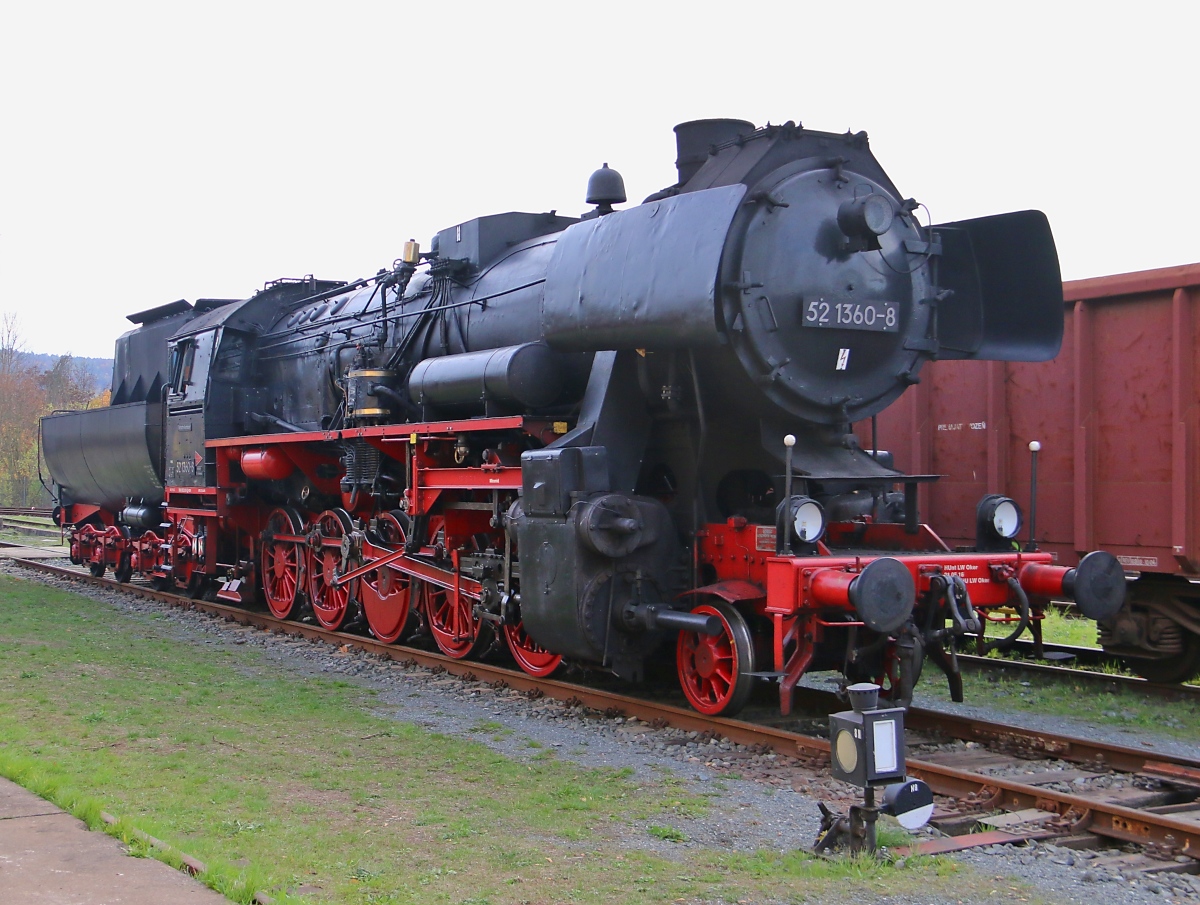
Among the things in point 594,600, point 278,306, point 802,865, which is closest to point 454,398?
point 594,600

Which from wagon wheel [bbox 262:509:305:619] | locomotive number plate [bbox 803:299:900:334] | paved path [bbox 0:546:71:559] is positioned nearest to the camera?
locomotive number plate [bbox 803:299:900:334]

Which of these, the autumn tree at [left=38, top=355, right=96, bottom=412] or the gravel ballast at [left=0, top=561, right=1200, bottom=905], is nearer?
the gravel ballast at [left=0, top=561, right=1200, bottom=905]

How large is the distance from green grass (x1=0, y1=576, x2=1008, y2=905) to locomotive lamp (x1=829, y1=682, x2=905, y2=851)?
0.18 meters

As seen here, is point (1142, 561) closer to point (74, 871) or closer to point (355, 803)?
point (355, 803)

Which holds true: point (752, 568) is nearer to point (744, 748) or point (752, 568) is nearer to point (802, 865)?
point (744, 748)

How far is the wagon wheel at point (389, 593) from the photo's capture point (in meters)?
10.8

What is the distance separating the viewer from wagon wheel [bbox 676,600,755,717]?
23.2ft

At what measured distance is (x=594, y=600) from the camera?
7.64 meters

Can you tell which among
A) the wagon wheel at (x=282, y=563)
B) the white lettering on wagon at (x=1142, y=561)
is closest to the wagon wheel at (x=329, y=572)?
the wagon wheel at (x=282, y=563)

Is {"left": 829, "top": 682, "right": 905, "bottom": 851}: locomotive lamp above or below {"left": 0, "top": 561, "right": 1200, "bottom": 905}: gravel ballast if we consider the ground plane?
above

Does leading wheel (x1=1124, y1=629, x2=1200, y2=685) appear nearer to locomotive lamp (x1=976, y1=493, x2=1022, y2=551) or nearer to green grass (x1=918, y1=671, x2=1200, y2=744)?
green grass (x1=918, y1=671, x2=1200, y2=744)

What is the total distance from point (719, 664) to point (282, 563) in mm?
7347

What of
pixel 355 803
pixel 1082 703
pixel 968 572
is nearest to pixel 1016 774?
pixel 968 572

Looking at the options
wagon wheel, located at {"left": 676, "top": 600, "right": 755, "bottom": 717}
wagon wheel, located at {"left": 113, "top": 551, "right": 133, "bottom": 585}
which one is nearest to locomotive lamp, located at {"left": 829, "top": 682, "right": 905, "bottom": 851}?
wagon wheel, located at {"left": 676, "top": 600, "right": 755, "bottom": 717}
